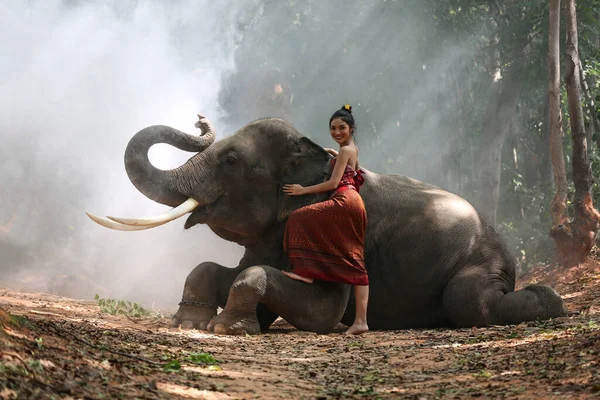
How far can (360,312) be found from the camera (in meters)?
8.12

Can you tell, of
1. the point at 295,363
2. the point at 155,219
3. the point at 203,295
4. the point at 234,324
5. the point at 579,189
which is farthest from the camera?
the point at 579,189

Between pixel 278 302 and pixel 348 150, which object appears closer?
pixel 278 302

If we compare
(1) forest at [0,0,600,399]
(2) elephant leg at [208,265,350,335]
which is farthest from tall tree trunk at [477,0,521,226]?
(2) elephant leg at [208,265,350,335]

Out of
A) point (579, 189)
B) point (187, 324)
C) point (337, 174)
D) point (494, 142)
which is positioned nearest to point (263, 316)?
point (187, 324)

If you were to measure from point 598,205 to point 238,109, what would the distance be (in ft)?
41.2

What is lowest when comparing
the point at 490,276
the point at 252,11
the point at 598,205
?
the point at 490,276

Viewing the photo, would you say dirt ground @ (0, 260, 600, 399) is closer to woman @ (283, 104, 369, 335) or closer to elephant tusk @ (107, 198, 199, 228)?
woman @ (283, 104, 369, 335)

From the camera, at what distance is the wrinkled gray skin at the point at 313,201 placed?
27.5 feet

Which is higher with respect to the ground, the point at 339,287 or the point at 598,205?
the point at 598,205

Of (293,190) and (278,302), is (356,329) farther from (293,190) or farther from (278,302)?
(293,190)

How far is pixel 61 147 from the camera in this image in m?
22.3

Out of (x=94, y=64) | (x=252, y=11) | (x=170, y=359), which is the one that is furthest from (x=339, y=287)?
(x=252, y=11)

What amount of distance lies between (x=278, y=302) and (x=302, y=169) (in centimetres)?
→ 153

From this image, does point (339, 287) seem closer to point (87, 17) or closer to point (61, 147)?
point (61, 147)
